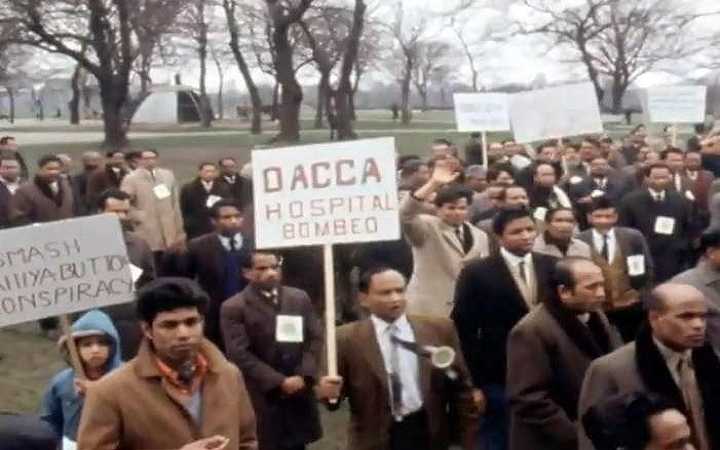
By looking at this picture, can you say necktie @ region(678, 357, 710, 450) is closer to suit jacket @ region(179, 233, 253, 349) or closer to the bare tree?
suit jacket @ region(179, 233, 253, 349)

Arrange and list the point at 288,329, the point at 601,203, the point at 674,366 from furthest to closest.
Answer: the point at 601,203, the point at 288,329, the point at 674,366

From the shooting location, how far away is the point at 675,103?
53.1 ft

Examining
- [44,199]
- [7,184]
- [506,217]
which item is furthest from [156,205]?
[506,217]

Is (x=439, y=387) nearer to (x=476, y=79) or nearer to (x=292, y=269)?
(x=292, y=269)

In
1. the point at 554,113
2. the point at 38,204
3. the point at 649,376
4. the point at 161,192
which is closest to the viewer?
the point at 649,376

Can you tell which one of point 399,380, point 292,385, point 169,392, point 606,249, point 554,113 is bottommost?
point 292,385

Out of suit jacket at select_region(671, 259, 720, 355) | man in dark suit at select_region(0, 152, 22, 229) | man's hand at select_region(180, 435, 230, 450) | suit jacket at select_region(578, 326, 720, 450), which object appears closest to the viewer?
man's hand at select_region(180, 435, 230, 450)

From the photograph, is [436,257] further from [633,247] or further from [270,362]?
[270,362]

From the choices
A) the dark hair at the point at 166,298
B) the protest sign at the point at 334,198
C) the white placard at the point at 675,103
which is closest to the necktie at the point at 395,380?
the protest sign at the point at 334,198

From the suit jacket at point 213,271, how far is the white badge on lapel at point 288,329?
69.8 inches

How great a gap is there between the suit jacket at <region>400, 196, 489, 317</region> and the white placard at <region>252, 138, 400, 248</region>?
1607mm

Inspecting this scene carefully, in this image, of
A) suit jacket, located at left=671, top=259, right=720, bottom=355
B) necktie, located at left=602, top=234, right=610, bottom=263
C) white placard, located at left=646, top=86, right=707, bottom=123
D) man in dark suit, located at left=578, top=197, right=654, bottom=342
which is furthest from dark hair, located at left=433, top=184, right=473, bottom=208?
white placard, located at left=646, top=86, right=707, bottom=123

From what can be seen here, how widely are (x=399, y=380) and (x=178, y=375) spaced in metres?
1.68

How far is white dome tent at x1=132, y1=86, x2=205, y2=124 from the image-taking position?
66812 millimetres
